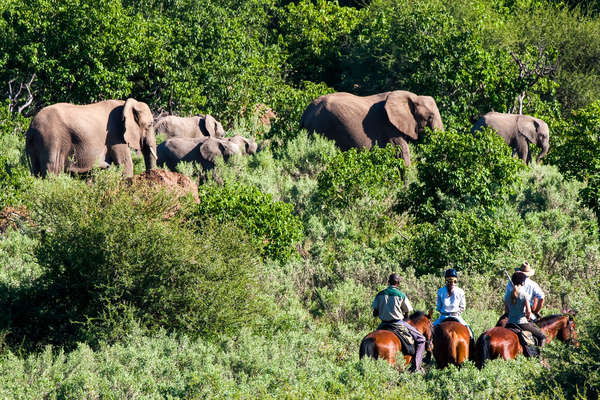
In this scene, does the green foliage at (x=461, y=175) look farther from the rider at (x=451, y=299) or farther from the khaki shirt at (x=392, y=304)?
the khaki shirt at (x=392, y=304)

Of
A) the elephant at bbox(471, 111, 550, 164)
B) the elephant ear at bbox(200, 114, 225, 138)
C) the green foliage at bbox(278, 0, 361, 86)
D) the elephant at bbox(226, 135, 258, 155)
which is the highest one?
the elephant at bbox(471, 111, 550, 164)

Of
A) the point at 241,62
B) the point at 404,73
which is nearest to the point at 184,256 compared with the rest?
the point at 241,62

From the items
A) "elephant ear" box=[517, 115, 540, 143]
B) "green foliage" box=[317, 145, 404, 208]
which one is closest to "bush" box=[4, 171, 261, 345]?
"green foliage" box=[317, 145, 404, 208]

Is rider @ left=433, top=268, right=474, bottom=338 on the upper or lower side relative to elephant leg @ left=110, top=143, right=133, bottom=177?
upper

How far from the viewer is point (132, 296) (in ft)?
40.4

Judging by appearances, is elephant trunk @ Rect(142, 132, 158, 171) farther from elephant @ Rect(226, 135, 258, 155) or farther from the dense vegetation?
elephant @ Rect(226, 135, 258, 155)

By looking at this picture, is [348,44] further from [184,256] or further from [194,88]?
[184,256]

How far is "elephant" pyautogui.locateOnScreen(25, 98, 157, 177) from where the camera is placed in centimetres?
1919

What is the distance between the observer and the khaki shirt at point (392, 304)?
10875 millimetres

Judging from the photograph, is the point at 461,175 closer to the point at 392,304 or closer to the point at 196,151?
the point at 196,151

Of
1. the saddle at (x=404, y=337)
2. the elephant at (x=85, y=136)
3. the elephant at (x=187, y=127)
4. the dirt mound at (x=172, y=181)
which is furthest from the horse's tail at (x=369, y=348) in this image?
the elephant at (x=187, y=127)

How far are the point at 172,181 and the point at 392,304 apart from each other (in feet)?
21.0

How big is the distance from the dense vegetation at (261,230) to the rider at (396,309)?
1.82 feet

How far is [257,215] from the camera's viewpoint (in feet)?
50.1
